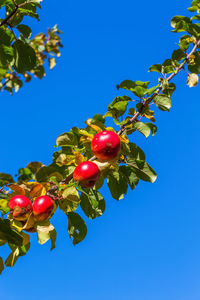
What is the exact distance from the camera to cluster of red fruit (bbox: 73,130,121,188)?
161 centimetres

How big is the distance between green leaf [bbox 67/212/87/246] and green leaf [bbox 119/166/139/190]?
0.37 metres

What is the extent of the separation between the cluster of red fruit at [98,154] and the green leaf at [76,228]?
0.73 feet

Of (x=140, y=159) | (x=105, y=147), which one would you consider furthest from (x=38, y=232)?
(x=140, y=159)

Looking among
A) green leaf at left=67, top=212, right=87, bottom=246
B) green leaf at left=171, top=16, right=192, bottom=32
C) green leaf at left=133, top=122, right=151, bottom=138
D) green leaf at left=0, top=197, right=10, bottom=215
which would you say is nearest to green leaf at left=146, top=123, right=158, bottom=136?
green leaf at left=133, top=122, right=151, bottom=138

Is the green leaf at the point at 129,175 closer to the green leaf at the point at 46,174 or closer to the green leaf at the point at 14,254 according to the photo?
the green leaf at the point at 46,174

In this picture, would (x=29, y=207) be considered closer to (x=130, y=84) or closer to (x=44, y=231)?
(x=44, y=231)

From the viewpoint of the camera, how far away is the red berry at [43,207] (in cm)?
156

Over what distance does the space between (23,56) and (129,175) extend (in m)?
1.07

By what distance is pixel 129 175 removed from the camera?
1890 millimetres

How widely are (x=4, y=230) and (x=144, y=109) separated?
1.04 metres

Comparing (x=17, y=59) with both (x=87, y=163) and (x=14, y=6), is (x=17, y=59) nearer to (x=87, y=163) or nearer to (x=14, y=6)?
(x=14, y=6)

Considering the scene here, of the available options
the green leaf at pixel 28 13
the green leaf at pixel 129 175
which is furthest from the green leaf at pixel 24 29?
the green leaf at pixel 129 175

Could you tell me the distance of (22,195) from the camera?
1.68m

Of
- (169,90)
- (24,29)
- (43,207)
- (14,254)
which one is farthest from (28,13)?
(14,254)
